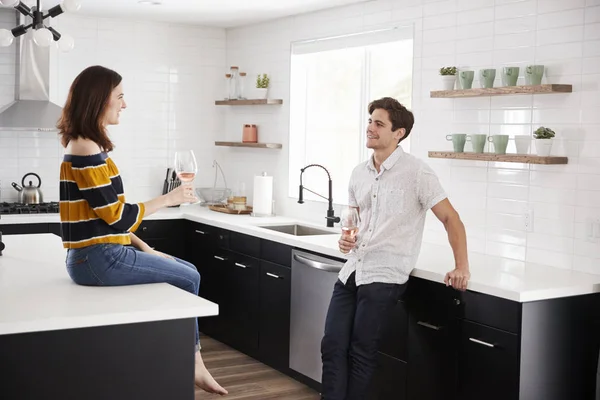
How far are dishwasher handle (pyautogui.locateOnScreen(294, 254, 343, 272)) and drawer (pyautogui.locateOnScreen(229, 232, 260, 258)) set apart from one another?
569 mm

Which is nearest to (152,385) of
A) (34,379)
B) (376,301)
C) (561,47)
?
(34,379)

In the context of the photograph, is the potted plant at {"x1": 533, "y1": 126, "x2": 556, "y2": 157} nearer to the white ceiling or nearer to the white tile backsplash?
the white tile backsplash

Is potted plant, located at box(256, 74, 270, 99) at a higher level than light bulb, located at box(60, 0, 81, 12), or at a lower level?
lower

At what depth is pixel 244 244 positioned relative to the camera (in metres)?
5.38

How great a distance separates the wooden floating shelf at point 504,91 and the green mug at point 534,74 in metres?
0.05

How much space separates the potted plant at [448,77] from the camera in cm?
435

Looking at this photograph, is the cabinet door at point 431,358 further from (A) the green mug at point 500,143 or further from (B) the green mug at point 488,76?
(B) the green mug at point 488,76

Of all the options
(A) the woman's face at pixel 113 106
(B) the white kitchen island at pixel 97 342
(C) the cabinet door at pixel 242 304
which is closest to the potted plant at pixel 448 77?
(C) the cabinet door at pixel 242 304

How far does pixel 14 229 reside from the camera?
18.1 ft

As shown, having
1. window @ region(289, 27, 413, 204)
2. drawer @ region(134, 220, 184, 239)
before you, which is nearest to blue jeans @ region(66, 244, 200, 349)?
window @ region(289, 27, 413, 204)

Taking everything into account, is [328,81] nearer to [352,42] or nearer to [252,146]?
[352,42]

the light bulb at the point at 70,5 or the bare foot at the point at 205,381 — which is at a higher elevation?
the light bulb at the point at 70,5

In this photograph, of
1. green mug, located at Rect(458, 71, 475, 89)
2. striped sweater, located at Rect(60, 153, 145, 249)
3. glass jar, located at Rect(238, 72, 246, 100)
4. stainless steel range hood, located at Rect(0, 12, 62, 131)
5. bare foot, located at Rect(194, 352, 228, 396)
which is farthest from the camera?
glass jar, located at Rect(238, 72, 246, 100)

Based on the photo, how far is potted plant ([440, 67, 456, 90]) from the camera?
14.3ft
